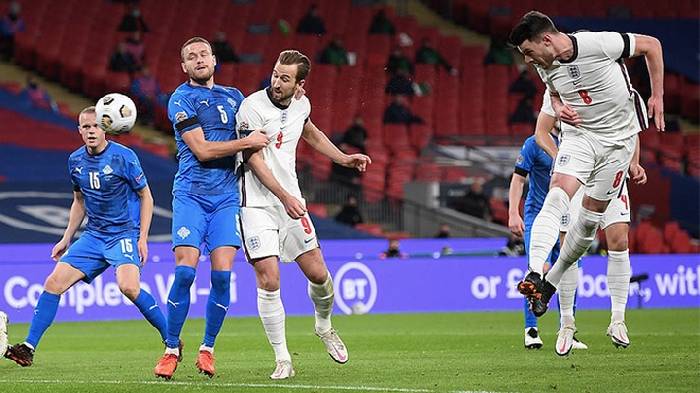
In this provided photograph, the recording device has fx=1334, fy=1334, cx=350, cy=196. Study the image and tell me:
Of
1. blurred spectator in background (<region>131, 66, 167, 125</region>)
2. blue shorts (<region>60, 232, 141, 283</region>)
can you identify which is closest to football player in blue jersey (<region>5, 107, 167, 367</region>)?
blue shorts (<region>60, 232, 141, 283</region>)

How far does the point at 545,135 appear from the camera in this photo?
1122 centimetres

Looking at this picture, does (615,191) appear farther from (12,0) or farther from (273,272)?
(12,0)

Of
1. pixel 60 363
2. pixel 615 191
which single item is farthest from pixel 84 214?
pixel 615 191

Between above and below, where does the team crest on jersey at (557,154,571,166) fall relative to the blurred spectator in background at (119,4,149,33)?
below

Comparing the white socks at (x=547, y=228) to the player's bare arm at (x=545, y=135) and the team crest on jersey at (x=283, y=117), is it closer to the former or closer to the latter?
the player's bare arm at (x=545, y=135)

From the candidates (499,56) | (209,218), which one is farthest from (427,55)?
(209,218)

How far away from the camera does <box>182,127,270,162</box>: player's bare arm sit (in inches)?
360

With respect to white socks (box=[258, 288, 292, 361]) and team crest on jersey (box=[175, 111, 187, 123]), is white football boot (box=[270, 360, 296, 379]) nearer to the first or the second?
white socks (box=[258, 288, 292, 361])

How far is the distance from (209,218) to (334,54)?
62.3ft

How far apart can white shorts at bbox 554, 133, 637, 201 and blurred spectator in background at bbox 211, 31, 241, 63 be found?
692 inches

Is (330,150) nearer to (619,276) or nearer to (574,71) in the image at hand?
(574,71)

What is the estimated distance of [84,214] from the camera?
11133 millimetres

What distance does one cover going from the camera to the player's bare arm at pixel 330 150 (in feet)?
32.3

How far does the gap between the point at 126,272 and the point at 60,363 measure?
3.46 feet
